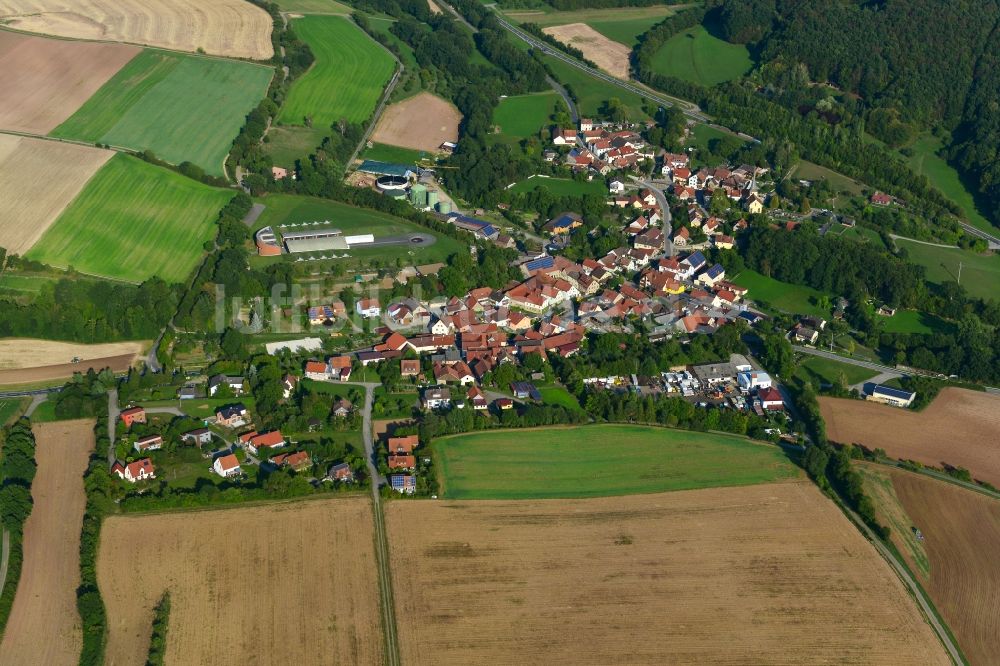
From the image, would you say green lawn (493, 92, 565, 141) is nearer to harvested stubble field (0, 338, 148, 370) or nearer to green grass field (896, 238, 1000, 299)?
green grass field (896, 238, 1000, 299)

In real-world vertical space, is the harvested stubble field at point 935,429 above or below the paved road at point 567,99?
above

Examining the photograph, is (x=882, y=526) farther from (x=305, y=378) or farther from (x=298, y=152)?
(x=298, y=152)

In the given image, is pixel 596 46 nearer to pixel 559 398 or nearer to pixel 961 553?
pixel 559 398

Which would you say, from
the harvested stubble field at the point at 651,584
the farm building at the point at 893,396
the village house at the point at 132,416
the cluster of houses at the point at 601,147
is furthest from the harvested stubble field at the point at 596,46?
the harvested stubble field at the point at 651,584

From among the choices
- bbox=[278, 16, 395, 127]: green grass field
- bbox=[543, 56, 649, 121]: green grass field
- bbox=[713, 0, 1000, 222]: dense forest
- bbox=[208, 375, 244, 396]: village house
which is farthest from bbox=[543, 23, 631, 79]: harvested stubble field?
bbox=[208, 375, 244, 396]: village house

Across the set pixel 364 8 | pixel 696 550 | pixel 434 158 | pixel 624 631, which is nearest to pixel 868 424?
pixel 696 550

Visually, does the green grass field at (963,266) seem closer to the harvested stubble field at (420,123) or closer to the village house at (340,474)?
the harvested stubble field at (420,123)
